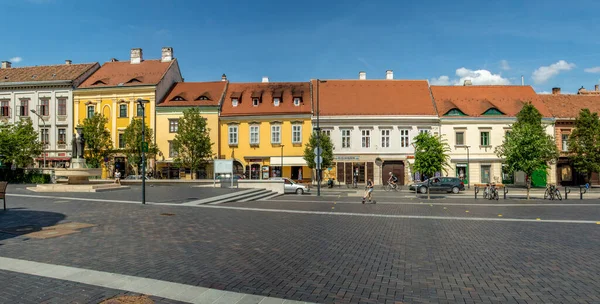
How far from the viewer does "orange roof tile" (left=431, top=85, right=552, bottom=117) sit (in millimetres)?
43625

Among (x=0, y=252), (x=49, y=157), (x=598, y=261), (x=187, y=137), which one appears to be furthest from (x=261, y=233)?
(x=49, y=157)

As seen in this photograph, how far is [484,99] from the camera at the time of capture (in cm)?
4478

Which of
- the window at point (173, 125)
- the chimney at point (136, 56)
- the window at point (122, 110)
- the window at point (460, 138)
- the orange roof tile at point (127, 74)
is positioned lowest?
the window at point (460, 138)

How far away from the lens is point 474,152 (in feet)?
141

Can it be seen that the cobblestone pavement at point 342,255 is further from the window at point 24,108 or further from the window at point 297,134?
the window at point 24,108

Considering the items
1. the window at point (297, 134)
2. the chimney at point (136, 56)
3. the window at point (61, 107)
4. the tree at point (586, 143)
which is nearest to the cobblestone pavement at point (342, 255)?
the window at point (297, 134)

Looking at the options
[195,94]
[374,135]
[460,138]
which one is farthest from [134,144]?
[460,138]

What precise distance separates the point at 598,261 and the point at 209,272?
7753 millimetres

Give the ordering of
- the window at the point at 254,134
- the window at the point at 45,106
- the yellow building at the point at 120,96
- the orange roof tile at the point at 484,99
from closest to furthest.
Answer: the orange roof tile at the point at 484,99 < the window at the point at 254,134 < the yellow building at the point at 120,96 < the window at the point at 45,106

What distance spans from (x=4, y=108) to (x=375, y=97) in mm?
46604

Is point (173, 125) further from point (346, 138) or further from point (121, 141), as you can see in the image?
point (346, 138)

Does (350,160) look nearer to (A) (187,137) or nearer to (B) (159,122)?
(A) (187,137)

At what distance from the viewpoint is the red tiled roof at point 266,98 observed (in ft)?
147

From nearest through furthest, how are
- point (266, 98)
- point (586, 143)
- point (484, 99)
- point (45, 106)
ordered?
point (586, 143)
point (484, 99)
point (266, 98)
point (45, 106)
